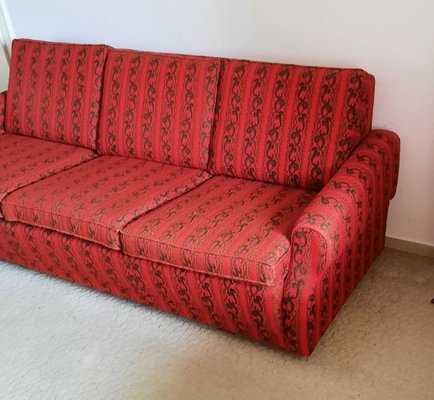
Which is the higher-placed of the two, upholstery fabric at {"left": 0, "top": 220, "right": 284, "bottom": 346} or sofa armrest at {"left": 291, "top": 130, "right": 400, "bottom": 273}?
sofa armrest at {"left": 291, "top": 130, "right": 400, "bottom": 273}

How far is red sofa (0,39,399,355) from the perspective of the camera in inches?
69.6

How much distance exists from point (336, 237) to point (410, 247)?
81 centimetres

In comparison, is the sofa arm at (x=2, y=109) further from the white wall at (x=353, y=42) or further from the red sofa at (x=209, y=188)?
the white wall at (x=353, y=42)

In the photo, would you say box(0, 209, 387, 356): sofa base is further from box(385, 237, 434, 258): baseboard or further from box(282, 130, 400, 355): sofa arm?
box(385, 237, 434, 258): baseboard

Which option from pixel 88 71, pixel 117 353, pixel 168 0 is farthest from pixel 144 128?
pixel 117 353

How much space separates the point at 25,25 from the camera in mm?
3113

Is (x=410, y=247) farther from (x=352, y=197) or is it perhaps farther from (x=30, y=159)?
(x=30, y=159)

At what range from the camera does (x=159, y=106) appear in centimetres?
239

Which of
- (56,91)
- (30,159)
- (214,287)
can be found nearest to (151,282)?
(214,287)

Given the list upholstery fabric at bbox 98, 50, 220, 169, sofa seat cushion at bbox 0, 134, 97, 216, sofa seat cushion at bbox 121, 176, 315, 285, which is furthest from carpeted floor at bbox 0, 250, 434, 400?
upholstery fabric at bbox 98, 50, 220, 169

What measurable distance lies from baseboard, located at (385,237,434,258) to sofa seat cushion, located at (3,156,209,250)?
0.83 m

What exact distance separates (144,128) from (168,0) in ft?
1.96

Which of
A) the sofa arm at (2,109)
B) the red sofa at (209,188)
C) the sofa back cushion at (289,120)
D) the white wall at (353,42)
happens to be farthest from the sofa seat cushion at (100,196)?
the sofa arm at (2,109)

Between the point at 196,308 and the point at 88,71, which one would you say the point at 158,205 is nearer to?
the point at 196,308
